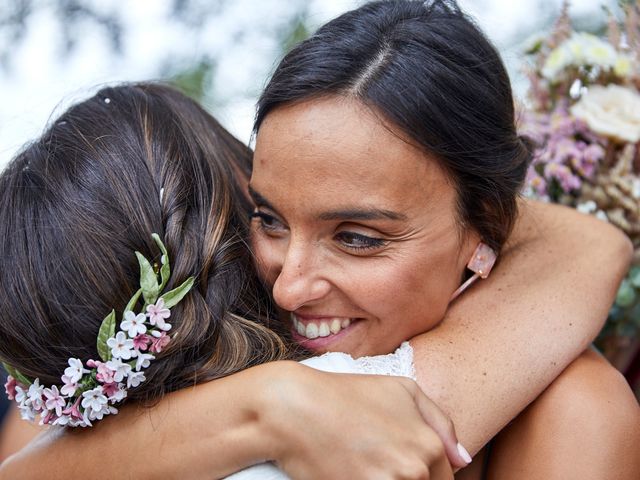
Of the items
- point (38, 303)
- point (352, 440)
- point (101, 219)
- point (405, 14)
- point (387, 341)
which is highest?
point (405, 14)

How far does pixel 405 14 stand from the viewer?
100 inches

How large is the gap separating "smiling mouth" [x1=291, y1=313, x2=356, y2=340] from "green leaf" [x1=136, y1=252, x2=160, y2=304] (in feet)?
1.67

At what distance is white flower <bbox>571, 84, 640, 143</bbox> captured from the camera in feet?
10.5

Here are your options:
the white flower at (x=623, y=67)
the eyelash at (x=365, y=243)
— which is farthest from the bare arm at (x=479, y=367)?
the white flower at (x=623, y=67)

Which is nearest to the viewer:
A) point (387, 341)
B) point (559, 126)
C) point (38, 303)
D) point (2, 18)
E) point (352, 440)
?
point (352, 440)

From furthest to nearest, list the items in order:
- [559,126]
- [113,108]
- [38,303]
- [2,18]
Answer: [2,18] < [559,126] < [113,108] < [38,303]

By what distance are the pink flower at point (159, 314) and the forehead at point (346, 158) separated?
0.47 metres

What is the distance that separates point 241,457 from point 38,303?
71 centimetres

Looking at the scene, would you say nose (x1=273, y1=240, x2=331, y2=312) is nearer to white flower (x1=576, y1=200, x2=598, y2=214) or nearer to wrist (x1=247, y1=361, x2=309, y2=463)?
wrist (x1=247, y1=361, x2=309, y2=463)

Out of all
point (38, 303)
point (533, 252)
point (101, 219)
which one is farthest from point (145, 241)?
point (533, 252)

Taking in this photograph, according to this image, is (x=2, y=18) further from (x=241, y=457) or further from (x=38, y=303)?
(x=241, y=457)

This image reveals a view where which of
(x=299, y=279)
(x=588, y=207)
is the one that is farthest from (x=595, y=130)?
(x=299, y=279)

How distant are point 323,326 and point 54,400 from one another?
787 millimetres

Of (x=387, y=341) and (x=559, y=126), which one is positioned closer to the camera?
(x=387, y=341)
